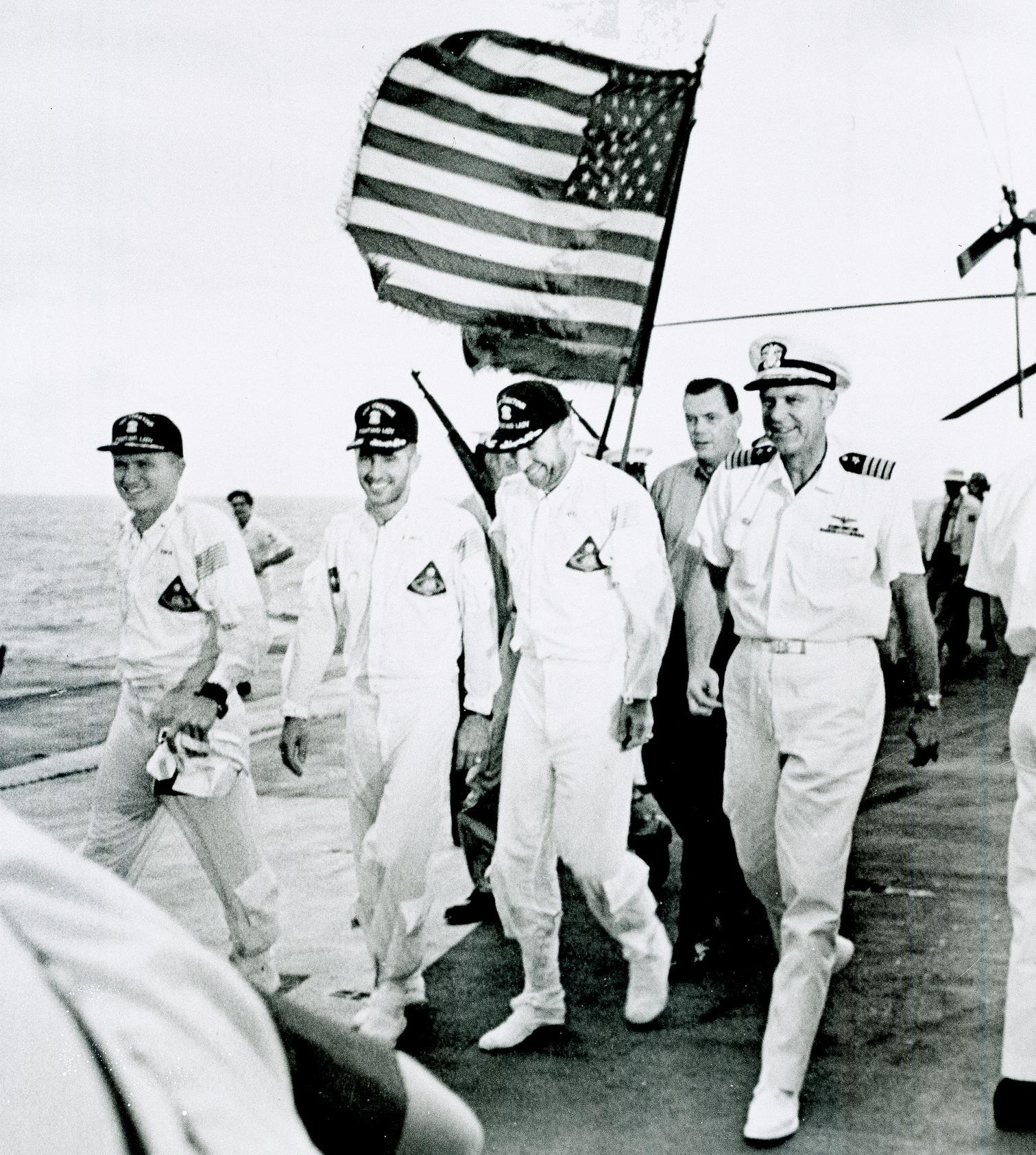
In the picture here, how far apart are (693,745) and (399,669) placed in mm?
554

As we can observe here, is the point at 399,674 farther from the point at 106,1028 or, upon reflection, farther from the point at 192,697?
the point at 106,1028

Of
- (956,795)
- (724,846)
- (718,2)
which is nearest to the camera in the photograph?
(718,2)

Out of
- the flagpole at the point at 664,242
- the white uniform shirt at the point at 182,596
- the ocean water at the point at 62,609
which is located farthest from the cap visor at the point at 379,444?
the flagpole at the point at 664,242

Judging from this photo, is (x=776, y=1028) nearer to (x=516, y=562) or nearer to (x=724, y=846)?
(x=724, y=846)

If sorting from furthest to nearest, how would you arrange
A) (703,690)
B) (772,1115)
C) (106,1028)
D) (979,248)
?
(703,690) < (979,248) < (772,1115) < (106,1028)

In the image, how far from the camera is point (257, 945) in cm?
232

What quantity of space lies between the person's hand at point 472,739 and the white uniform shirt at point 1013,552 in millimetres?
815

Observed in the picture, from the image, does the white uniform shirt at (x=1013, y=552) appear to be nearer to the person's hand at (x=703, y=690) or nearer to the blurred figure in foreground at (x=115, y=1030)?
the person's hand at (x=703, y=690)

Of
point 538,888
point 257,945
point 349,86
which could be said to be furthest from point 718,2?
point 257,945

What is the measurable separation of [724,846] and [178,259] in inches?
53.4

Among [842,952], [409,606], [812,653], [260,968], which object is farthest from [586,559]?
[260,968]

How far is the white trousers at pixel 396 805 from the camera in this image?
2.38m

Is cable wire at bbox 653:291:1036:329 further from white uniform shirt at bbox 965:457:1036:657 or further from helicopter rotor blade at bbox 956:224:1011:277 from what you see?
white uniform shirt at bbox 965:457:1036:657

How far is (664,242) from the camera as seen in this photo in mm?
2316
